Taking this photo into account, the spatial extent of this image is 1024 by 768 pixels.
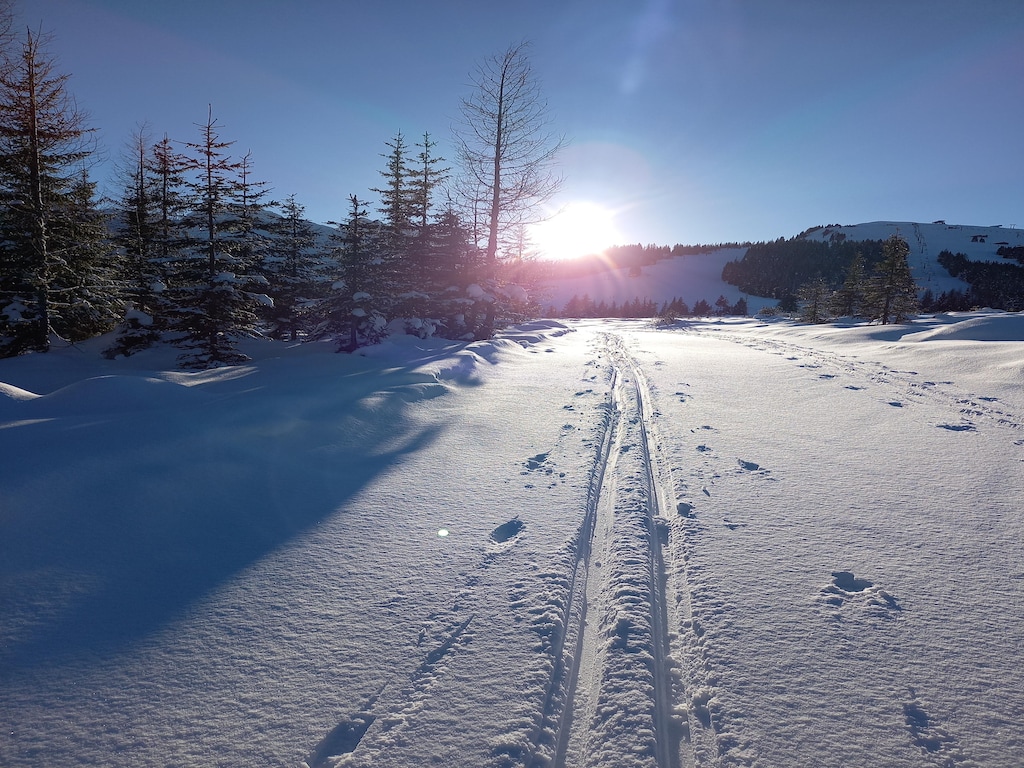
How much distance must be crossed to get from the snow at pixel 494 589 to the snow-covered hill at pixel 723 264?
8350 cm

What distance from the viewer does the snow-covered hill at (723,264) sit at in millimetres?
98812

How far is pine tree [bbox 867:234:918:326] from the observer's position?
1048 inches

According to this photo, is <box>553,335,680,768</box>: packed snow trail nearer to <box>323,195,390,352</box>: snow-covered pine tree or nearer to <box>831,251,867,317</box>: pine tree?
<box>323,195,390,352</box>: snow-covered pine tree

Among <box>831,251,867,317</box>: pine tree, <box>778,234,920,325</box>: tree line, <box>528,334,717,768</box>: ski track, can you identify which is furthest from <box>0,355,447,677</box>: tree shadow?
<box>831,251,867,317</box>: pine tree

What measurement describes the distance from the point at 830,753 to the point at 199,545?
3812 mm

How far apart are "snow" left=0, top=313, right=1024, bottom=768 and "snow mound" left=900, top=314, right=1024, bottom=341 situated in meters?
12.4

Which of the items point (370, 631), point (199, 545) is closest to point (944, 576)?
point (370, 631)

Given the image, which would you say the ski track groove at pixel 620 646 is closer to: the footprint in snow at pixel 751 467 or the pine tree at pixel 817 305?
the footprint in snow at pixel 751 467

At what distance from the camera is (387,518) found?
11.6ft

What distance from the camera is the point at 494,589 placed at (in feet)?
8.92

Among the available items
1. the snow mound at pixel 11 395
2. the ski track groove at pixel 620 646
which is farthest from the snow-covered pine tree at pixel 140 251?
the ski track groove at pixel 620 646

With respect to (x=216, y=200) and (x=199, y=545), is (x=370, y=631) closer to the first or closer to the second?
(x=199, y=545)

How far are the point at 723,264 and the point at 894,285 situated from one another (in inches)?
4302

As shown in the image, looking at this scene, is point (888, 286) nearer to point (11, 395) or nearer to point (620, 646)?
point (620, 646)
